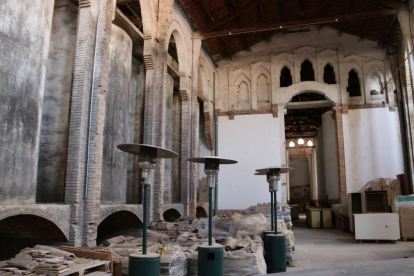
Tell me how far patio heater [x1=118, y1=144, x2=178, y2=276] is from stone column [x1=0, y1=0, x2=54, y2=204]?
2.52 metres

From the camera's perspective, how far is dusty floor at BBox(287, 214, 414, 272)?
9414mm

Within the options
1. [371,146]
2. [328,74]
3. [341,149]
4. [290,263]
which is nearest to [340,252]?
[290,263]

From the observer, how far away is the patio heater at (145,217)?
196 inches

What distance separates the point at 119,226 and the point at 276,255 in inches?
229

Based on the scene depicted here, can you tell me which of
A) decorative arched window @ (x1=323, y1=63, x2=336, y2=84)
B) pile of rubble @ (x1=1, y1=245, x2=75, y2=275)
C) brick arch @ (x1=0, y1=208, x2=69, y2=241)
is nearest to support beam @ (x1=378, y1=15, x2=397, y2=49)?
decorative arched window @ (x1=323, y1=63, x2=336, y2=84)

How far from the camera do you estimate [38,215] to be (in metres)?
6.68

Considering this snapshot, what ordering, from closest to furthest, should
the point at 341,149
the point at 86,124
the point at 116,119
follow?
the point at 86,124, the point at 116,119, the point at 341,149

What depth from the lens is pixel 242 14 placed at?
1844 centimetres

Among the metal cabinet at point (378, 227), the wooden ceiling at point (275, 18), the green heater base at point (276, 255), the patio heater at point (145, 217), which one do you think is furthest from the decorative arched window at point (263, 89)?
the patio heater at point (145, 217)

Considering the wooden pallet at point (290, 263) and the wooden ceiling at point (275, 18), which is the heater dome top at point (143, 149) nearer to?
the wooden pallet at point (290, 263)

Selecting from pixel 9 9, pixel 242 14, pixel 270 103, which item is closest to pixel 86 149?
pixel 9 9

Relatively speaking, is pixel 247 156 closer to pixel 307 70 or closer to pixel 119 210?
pixel 307 70

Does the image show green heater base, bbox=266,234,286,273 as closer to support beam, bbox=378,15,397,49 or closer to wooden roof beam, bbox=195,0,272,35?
wooden roof beam, bbox=195,0,272,35

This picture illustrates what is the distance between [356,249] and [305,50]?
1303 cm
